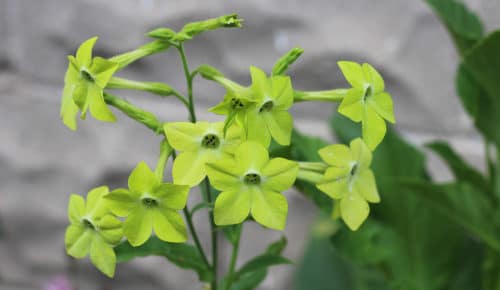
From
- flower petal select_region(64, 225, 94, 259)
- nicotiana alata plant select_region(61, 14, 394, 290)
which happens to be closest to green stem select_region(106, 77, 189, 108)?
nicotiana alata plant select_region(61, 14, 394, 290)

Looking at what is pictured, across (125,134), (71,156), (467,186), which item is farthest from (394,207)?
(71,156)

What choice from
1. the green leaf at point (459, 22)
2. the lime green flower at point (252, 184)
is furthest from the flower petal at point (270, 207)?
the green leaf at point (459, 22)

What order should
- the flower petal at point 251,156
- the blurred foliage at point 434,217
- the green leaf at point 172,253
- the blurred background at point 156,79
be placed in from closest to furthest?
the flower petal at point 251,156
the green leaf at point 172,253
the blurred foliage at point 434,217
the blurred background at point 156,79

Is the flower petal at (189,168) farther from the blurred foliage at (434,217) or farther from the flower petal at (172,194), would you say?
the blurred foliage at (434,217)

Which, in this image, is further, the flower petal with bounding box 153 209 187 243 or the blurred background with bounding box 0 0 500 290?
the blurred background with bounding box 0 0 500 290

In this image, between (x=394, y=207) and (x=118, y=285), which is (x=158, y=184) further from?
(x=118, y=285)

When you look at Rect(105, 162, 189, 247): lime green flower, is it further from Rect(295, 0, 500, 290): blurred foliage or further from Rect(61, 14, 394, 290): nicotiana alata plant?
Rect(295, 0, 500, 290): blurred foliage
